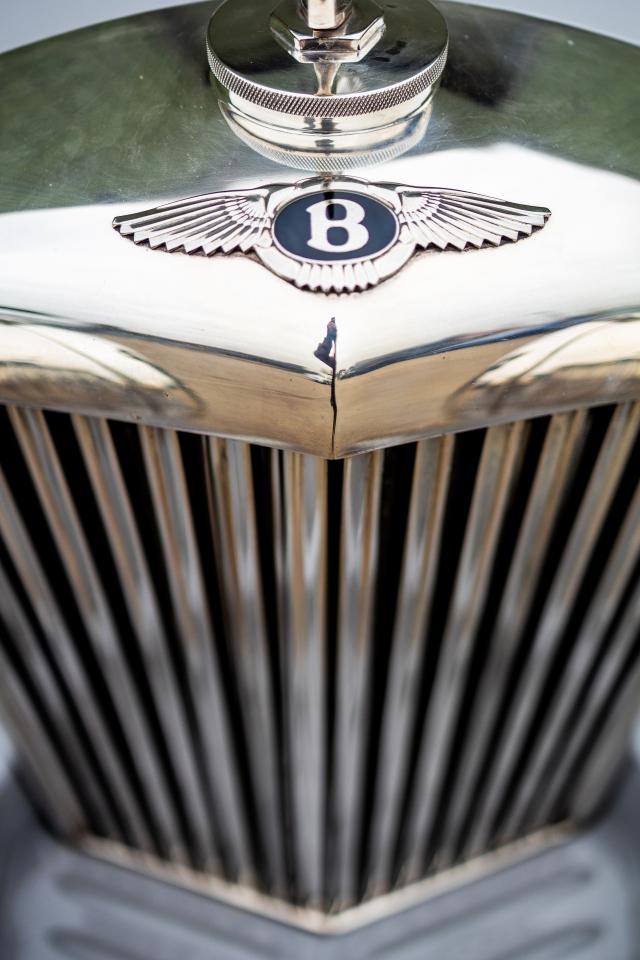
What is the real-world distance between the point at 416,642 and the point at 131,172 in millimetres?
479

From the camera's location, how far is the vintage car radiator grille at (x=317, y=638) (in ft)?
2.22

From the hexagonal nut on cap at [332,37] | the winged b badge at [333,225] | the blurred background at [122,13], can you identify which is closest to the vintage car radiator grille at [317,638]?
the winged b badge at [333,225]

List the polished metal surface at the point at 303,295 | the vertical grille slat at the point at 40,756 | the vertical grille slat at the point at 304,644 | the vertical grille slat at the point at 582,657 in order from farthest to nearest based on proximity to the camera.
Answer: the vertical grille slat at the point at 40,756, the vertical grille slat at the point at 582,657, the vertical grille slat at the point at 304,644, the polished metal surface at the point at 303,295

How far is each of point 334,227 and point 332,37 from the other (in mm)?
150

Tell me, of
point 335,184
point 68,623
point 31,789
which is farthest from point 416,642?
point 31,789

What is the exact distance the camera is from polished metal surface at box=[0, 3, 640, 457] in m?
0.54

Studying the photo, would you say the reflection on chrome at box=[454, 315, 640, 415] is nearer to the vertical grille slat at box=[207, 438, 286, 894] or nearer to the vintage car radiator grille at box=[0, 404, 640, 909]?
the vintage car radiator grille at box=[0, 404, 640, 909]

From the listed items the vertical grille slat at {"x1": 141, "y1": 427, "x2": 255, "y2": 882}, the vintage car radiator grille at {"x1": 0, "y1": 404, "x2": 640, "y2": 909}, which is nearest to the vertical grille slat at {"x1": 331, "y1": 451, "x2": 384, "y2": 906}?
the vintage car radiator grille at {"x1": 0, "y1": 404, "x2": 640, "y2": 909}

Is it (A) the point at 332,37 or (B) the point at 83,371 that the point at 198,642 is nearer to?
(B) the point at 83,371

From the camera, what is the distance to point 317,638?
2.60 ft

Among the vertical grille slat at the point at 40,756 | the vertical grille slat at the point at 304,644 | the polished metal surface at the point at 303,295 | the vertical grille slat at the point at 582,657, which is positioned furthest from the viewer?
the vertical grille slat at the point at 40,756

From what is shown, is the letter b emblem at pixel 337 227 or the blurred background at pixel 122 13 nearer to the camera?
the letter b emblem at pixel 337 227

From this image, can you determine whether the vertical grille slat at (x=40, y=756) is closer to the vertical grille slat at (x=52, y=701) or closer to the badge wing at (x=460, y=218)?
the vertical grille slat at (x=52, y=701)

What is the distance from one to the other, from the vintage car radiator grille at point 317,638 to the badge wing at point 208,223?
0.47 ft
